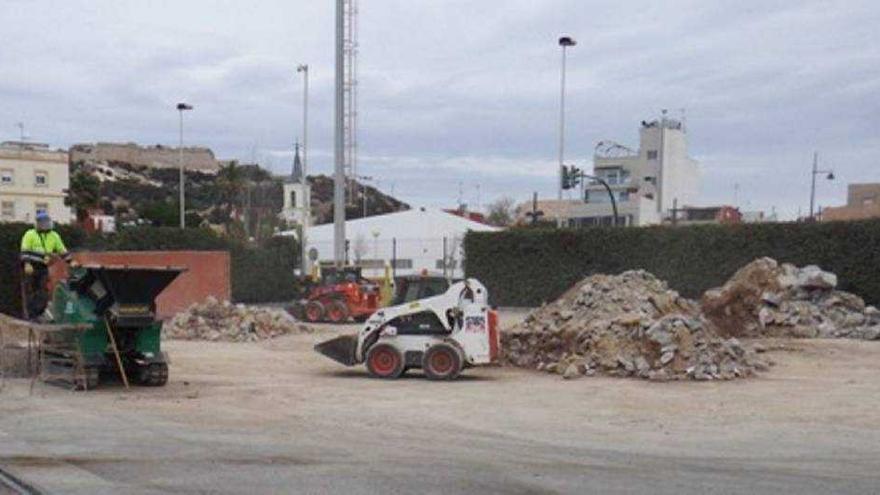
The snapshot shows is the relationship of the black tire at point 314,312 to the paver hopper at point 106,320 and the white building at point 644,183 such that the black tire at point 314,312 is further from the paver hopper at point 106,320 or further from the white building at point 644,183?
the white building at point 644,183

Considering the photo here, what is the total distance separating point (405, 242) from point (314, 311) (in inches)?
1102

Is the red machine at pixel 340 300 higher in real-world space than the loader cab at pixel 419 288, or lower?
lower

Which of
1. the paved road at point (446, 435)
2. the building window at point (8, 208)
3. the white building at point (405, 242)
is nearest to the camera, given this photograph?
the paved road at point (446, 435)

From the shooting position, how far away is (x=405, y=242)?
192 feet

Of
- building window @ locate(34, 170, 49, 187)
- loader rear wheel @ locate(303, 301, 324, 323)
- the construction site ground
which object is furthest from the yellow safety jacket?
building window @ locate(34, 170, 49, 187)

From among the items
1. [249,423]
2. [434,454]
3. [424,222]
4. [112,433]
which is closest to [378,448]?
[434,454]

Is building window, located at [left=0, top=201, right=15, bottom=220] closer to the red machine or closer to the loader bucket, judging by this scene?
the red machine

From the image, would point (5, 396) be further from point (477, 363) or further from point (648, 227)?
point (648, 227)

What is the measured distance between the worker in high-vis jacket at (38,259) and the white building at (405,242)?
2784cm

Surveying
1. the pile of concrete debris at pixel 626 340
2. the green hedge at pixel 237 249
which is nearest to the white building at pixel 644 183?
the green hedge at pixel 237 249

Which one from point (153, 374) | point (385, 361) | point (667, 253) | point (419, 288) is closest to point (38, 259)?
point (153, 374)

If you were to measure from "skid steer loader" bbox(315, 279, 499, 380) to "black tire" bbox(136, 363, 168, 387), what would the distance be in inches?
146

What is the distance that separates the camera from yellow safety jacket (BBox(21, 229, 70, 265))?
1591 centimetres

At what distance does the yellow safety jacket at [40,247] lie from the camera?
52.2ft
